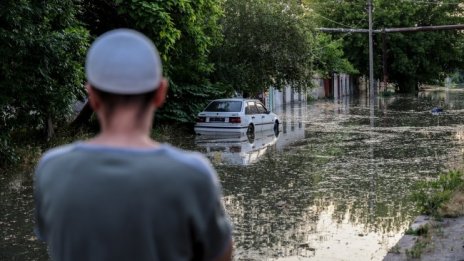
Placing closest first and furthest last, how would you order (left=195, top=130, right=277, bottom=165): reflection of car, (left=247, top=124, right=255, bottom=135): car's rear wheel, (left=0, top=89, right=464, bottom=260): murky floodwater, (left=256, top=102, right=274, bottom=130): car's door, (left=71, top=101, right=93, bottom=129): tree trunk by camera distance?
(left=0, top=89, right=464, bottom=260): murky floodwater < (left=195, top=130, right=277, bottom=165): reflection of car < (left=71, top=101, right=93, bottom=129): tree trunk < (left=247, top=124, right=255, bottom=135): car's rear wheel < (left=256, top=102, right=274, bottom=130): car's door

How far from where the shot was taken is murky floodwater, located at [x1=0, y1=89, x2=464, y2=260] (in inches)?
300

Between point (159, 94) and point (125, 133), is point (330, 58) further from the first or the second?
point (125, 133)

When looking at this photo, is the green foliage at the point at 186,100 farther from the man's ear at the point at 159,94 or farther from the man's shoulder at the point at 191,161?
the man's shoulder at the point at 191,161

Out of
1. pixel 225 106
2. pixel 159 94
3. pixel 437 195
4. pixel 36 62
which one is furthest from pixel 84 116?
pixel 159 94

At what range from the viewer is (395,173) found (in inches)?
506

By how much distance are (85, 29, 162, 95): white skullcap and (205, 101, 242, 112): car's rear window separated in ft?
63.9

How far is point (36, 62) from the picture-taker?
12.8m

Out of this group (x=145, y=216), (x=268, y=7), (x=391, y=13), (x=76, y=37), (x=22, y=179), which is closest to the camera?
(x=145, y=216)

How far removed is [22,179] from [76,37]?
3285mm

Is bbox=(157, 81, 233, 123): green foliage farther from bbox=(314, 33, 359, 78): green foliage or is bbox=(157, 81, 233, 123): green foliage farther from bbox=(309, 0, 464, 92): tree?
bbox=(309, 0, 464, 92): tree

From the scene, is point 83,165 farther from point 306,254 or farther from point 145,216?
point 306,254

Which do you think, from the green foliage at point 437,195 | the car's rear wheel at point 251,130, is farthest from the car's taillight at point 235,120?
the green foliage at point 437,195

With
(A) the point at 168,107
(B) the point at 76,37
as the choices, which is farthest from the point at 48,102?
(A) the point at 168,107

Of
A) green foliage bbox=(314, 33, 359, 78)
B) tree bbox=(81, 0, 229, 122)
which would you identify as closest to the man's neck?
tree bbox=(81, 0, 229, 122)
